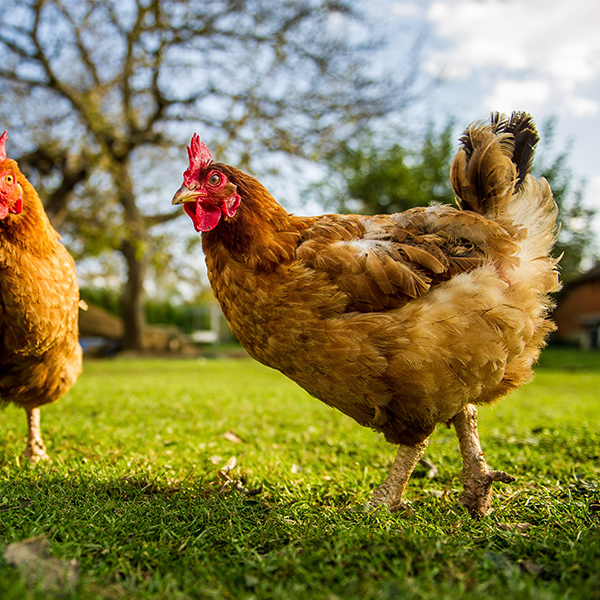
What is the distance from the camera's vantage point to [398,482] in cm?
235

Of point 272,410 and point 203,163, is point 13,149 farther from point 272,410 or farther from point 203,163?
point 203,163

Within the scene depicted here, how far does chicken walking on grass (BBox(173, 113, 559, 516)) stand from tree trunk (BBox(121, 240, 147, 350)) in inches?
526

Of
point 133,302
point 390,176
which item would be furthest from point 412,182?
point 133,302

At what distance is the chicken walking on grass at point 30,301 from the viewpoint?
2590mm

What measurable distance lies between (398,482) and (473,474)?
42cm

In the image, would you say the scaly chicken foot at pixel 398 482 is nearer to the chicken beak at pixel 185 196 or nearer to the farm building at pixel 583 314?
the chicken beak at pixel 185 196

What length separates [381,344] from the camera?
7.23 ft

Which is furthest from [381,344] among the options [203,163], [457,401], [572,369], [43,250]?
[572,369]

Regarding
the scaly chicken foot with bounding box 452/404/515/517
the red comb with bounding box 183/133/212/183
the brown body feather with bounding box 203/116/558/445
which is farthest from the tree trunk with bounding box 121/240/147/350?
the scaly chicken foot with bounding box 452/404/515/517

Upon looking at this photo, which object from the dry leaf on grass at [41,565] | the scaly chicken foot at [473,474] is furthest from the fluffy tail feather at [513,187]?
the dry leaf on grass at [41,565]

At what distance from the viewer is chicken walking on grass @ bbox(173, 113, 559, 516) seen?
2221mm

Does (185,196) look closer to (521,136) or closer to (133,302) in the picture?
(521,136)

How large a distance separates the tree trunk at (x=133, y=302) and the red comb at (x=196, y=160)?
1315 centimetres

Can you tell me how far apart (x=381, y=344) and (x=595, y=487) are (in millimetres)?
1481
